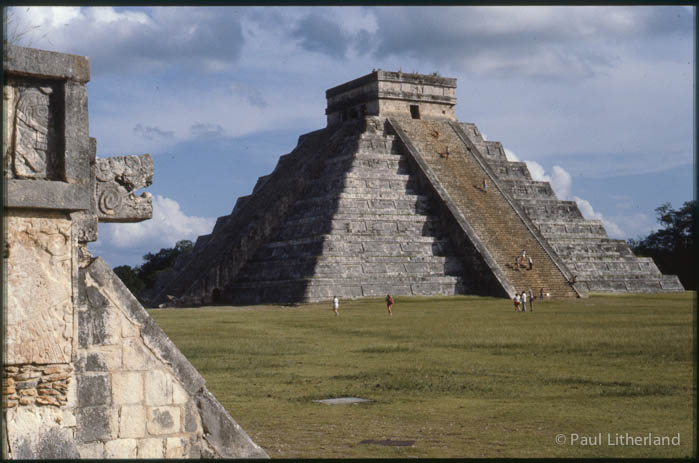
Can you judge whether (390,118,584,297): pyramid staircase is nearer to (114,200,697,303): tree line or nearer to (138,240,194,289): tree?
(114,200,697,303): tree line

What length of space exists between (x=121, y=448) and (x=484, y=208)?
109ft

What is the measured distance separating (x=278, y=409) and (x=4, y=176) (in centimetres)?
573

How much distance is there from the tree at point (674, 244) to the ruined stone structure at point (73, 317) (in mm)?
46685

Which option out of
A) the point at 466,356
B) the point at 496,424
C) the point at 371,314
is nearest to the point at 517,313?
the point at 371,314

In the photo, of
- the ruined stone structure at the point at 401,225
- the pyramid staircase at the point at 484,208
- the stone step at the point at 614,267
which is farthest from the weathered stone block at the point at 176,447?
the stone step at the point at 614,267

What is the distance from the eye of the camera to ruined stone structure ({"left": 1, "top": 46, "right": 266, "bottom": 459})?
6137mm

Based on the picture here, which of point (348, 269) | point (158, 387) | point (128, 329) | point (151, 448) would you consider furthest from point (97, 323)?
point (348, 269)

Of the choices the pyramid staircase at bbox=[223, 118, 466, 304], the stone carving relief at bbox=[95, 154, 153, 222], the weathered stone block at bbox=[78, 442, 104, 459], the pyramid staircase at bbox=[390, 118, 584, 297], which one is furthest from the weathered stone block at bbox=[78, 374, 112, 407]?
the pyramid staircase at bbox=[390, 118, 584, 297]

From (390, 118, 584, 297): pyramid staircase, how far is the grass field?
9645 mm

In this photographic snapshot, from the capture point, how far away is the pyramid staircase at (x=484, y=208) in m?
35.8

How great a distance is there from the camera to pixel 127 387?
6.86 m

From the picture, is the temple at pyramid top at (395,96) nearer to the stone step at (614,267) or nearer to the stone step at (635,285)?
the stone step at (614,267)

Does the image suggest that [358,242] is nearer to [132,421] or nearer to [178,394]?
[178,394]

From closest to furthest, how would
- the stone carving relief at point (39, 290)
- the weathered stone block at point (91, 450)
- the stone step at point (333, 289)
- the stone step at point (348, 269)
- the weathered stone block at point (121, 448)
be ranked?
the stone carving relief at point (39, 290), the weathered stone block at point (91, 450), the weathered stone block at point (121, 448), the stone step at point (333, 289), the stone step at point (348, 269)
